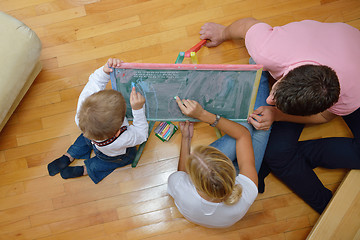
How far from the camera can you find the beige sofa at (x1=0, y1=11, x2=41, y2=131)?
1.65 metres

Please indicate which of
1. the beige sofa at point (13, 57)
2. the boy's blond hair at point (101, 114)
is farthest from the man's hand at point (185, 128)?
the beige sofa at point (13, 57)

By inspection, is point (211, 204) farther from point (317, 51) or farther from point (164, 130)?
point (317, 51)

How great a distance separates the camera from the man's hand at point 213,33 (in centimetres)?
196

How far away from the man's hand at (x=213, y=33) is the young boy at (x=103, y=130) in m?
0.83

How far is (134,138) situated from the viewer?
1501 mm

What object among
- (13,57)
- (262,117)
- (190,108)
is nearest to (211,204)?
(190,108)

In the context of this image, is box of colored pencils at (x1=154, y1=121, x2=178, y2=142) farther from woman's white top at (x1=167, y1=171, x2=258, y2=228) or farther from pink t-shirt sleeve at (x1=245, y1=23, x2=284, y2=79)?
pink t-shirt sleeve at (x1=245, y1=23, x2=284, y2=79)

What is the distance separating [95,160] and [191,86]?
876 millimetres

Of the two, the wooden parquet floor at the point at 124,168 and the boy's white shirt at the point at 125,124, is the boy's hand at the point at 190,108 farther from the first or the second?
the wooden parquet floor at the point at 124,168

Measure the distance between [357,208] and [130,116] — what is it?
58.3 inches

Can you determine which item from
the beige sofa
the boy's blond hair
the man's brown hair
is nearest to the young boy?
the boy's blond hair

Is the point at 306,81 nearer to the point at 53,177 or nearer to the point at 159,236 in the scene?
the point at 159,236

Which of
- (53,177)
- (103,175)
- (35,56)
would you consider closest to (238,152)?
(103,175)

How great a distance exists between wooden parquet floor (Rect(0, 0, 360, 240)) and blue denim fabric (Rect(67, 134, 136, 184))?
74 millimetres
